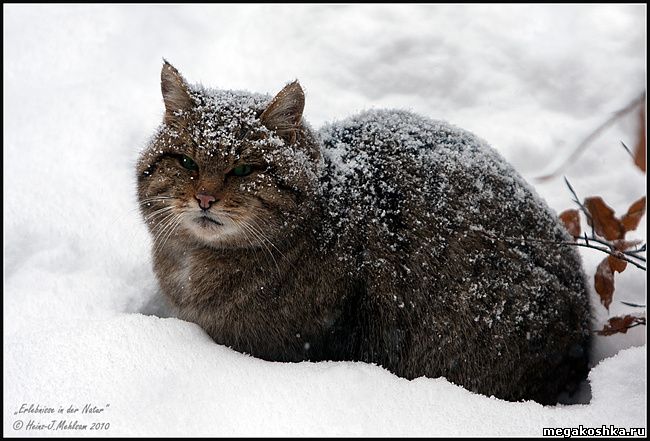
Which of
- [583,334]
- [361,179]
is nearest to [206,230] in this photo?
[361,179]

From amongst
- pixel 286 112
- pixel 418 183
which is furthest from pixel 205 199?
pixel 418 183

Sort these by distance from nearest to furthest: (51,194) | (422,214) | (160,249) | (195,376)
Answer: (195,376)
(422,214)
(160,249)
(51,194)

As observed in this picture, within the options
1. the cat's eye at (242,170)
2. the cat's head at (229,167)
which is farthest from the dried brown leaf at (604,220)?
the cat's eye at (242,170)

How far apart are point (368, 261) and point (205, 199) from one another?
66 centimetres

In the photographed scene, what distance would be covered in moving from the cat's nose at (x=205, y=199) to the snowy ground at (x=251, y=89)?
50 cm

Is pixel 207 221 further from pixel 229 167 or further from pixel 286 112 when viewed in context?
pixel 286 112

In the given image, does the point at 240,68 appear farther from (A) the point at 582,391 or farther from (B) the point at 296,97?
(A) the point at 582,391

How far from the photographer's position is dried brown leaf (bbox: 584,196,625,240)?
105 inches

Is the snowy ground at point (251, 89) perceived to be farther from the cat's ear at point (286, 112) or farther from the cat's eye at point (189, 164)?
the cat's ear at point (286, 112)

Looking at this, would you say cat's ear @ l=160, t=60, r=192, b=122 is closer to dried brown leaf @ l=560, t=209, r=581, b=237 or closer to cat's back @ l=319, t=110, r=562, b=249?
cat's back @ l=319, t=110, r=562, b=249

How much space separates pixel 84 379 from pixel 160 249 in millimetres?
734

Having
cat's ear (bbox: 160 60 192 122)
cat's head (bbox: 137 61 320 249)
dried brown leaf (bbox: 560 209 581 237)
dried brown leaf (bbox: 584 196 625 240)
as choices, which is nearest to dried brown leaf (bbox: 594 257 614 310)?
dried brown leaf (bbox: 584 196 625 240)

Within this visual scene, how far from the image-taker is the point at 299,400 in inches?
76.1

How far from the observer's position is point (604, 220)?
2.69 meters
